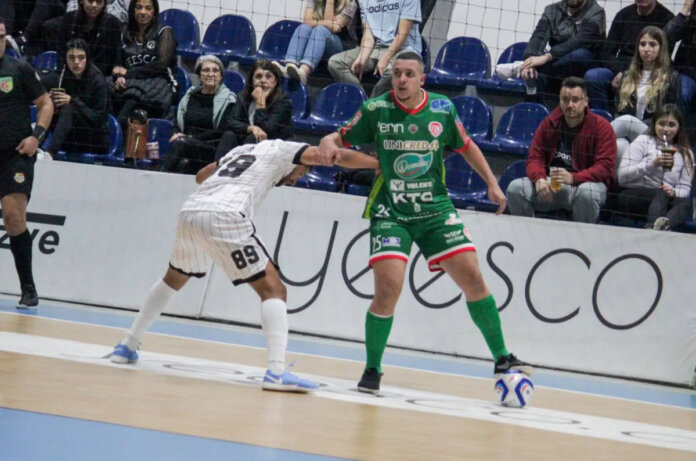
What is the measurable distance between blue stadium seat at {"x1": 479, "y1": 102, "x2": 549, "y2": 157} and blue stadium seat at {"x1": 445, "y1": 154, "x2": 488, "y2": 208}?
12.6 inches

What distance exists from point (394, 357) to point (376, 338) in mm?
2044

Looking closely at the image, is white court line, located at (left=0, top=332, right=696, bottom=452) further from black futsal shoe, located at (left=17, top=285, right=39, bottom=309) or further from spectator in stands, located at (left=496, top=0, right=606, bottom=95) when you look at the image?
spectator in stands, located at (left=496, top=0, right=606, bottom=95)

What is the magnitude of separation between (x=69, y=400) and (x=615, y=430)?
2940mm

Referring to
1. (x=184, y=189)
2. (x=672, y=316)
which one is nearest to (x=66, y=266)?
(x=184, y=189)

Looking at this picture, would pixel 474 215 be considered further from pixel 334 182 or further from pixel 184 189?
pixel 184 189

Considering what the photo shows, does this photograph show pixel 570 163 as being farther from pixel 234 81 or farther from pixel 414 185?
pixel 234 81

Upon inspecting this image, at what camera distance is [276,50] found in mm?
12664

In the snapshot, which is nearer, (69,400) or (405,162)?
(69,400)

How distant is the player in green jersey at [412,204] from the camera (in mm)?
6324

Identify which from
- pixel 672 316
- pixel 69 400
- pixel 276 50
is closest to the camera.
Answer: pixel 69 400

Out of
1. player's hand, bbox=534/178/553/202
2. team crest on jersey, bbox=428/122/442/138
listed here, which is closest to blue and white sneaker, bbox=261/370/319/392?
team crest on jersey, bbox=428/122/442/138

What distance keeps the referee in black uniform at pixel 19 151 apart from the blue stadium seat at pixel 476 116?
4.28 meters

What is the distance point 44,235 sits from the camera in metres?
9.88

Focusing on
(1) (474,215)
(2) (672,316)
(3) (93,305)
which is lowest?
(3) (93,305)
